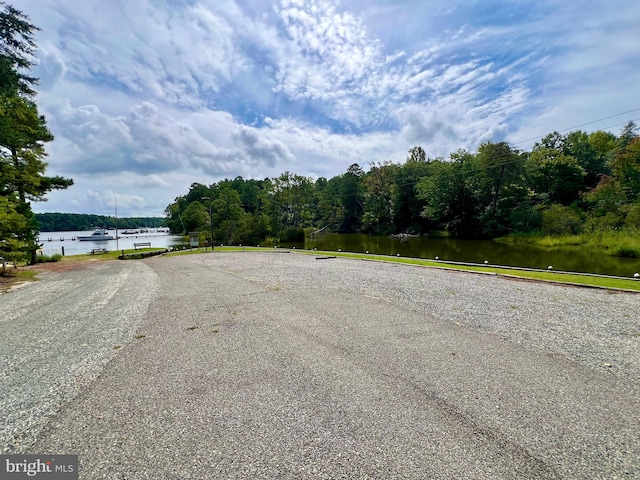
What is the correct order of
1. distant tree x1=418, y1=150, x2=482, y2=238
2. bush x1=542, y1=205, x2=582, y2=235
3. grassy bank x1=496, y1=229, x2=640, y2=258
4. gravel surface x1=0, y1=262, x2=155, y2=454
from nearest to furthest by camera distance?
gravel surface x1=0, y1=262, x2=155, y2=454, grassy bank x1=496, y1=229, x2=640, y2=258, bush x1=542, y1=205, x2=582, y2=235, distant tree x1=418, y1=150, x2=482, y2=238

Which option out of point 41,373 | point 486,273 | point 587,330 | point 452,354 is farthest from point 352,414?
point 486,273

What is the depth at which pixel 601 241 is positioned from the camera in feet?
69.8

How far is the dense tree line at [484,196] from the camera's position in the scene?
86.2ft

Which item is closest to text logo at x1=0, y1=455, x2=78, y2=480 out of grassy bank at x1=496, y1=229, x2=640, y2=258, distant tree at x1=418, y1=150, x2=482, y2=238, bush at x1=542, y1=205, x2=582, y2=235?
grassy bank at x1=496, y1=229, x2=640, y2=258

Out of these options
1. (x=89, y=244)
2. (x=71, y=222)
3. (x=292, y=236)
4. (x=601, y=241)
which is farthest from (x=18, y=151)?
(x=71, y=222)

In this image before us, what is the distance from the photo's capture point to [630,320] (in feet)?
17.3

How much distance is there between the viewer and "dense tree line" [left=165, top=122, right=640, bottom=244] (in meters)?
26.3

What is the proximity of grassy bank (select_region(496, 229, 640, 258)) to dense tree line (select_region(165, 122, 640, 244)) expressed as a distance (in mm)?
1311

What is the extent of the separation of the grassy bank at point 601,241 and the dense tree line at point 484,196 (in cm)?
131

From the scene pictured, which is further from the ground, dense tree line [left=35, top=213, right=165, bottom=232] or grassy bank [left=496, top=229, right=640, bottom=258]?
dense tree line [left=35, top=213, right=165, bottom=232]

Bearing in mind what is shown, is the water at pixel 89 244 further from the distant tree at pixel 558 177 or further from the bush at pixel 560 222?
the distant tree at pixel 558 177

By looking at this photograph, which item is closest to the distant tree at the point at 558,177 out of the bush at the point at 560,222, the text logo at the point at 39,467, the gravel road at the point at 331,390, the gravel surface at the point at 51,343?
the bush at the point at 560,222

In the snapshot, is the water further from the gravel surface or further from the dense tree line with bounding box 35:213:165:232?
the gravel surface

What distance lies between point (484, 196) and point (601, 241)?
16.0 metres
